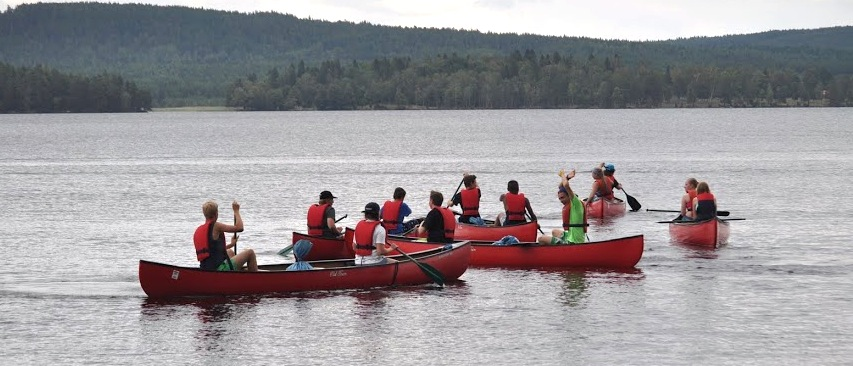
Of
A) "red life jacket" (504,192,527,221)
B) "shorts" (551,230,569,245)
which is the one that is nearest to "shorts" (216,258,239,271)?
"shorts" (551,230,569,245)

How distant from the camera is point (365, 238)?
26531 mm

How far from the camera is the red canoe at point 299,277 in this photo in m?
24.9

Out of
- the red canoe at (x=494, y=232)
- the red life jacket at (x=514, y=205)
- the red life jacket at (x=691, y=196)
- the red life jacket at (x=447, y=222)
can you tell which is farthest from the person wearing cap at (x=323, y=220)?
the red life jacket at (x=691, y=196)

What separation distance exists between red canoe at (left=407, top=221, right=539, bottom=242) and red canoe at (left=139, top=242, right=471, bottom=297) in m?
4.36

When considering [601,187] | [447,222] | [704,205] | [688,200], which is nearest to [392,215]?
[447,222]

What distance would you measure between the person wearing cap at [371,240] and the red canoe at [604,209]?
62.5 ft

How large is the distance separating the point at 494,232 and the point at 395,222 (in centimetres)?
320

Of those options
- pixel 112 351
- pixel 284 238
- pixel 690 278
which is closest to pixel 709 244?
pixel 690 278

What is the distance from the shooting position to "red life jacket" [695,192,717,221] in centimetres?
3433

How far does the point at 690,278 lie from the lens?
29.1 meters

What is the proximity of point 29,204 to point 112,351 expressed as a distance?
111 ft

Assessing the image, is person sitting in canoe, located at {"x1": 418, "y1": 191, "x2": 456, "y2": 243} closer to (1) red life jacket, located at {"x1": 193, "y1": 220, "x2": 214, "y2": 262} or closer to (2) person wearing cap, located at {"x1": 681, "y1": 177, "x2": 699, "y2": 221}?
(1) red life jacket, located at {"x1": 193, "y1": 220, "x2": 214, "y2": 262}

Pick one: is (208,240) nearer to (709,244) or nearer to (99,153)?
(709,244)

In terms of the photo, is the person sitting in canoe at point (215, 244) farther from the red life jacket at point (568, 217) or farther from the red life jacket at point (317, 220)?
the red life jacket at point (568, 217)
